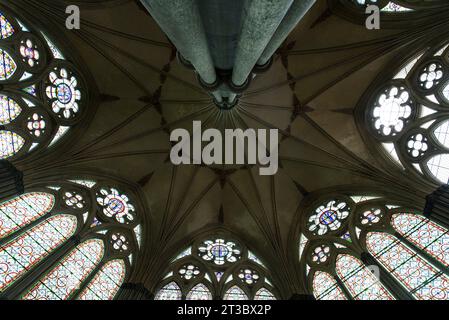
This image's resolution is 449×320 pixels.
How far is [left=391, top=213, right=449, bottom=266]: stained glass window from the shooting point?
10469 mm

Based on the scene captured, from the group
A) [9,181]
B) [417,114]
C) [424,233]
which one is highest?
[417,114]

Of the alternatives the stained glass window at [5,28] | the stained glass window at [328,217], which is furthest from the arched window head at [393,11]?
the stained glass window at [5,28]

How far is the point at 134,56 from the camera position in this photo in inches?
599

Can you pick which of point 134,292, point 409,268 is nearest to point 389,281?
point 409,268

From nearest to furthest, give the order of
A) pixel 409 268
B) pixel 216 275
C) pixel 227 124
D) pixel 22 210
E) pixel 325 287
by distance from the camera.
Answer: pixel 409 268 → pixel 22 210 → pixel 325 287 → pixel 216 275 → pixel 227 124

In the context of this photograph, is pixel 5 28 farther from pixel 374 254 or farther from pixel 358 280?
pixel 374 254

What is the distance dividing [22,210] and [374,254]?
11268mm

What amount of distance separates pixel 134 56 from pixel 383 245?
1180cm

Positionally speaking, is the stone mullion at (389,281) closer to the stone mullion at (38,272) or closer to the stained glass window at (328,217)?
the stained glass window at (328,217)

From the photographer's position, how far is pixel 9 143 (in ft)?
39.2

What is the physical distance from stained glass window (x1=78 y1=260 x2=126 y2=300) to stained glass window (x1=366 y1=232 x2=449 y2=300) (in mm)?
8549

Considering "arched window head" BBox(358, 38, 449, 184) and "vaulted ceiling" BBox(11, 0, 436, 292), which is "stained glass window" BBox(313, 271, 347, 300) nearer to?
"vaulted ceiling" BBox(11, 0, 436, 292)

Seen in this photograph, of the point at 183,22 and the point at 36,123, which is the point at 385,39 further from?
the point at 36,123

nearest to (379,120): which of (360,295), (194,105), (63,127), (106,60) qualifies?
(360,295)
